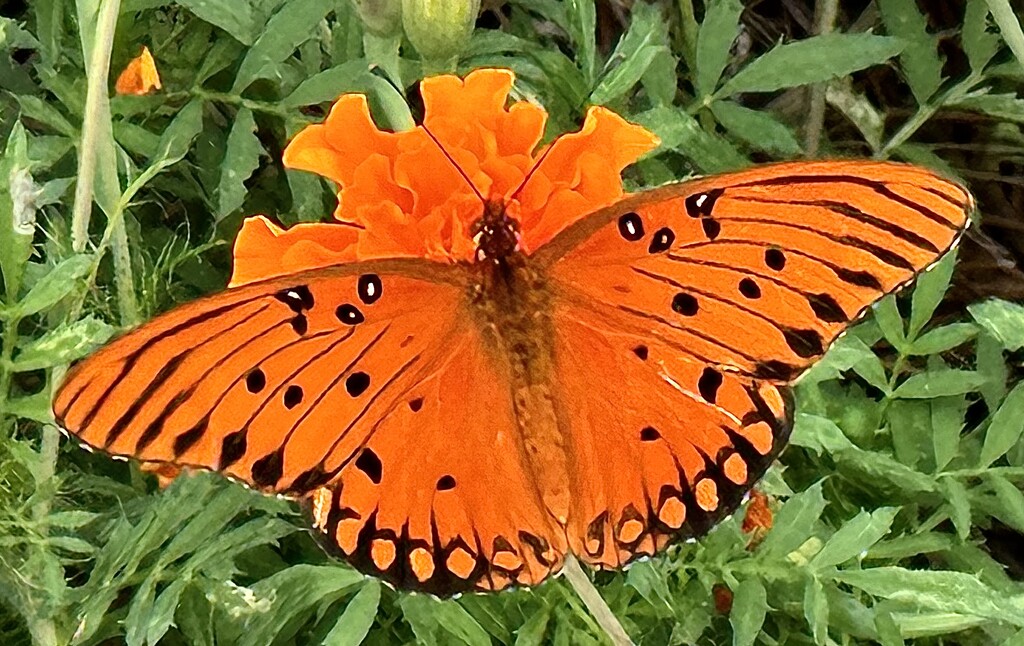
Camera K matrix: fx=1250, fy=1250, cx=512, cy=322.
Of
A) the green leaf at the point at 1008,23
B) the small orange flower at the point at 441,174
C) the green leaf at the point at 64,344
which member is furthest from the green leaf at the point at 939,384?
the green leaf at the point at 64,344

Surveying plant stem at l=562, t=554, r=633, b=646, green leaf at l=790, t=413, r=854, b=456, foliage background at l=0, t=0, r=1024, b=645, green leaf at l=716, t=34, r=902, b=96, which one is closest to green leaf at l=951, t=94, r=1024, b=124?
foliage background at l=0, t=0, r=1024, b=645

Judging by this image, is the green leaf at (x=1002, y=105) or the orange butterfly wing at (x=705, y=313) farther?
the green leaf at (x=1002, y=105)

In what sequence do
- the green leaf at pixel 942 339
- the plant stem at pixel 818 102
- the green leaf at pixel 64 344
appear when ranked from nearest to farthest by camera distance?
1. the green leaf at pixel 64 344
2. the green leaf at pixel 942 339
3. the plant stem at pixel 818 102

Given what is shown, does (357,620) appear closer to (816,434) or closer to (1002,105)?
(816,434)

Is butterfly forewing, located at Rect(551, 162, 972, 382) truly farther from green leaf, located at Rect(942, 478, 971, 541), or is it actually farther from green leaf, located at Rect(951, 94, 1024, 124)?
green leaf, located at Rect(951, 94, 1024, 124)

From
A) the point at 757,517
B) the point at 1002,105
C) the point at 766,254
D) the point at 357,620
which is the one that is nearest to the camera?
the point at 766,254

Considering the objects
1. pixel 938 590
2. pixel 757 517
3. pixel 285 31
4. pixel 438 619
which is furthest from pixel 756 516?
pixel 285 31

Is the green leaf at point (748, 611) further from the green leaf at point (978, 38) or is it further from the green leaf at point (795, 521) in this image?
the green leaf at point (978, 38)
